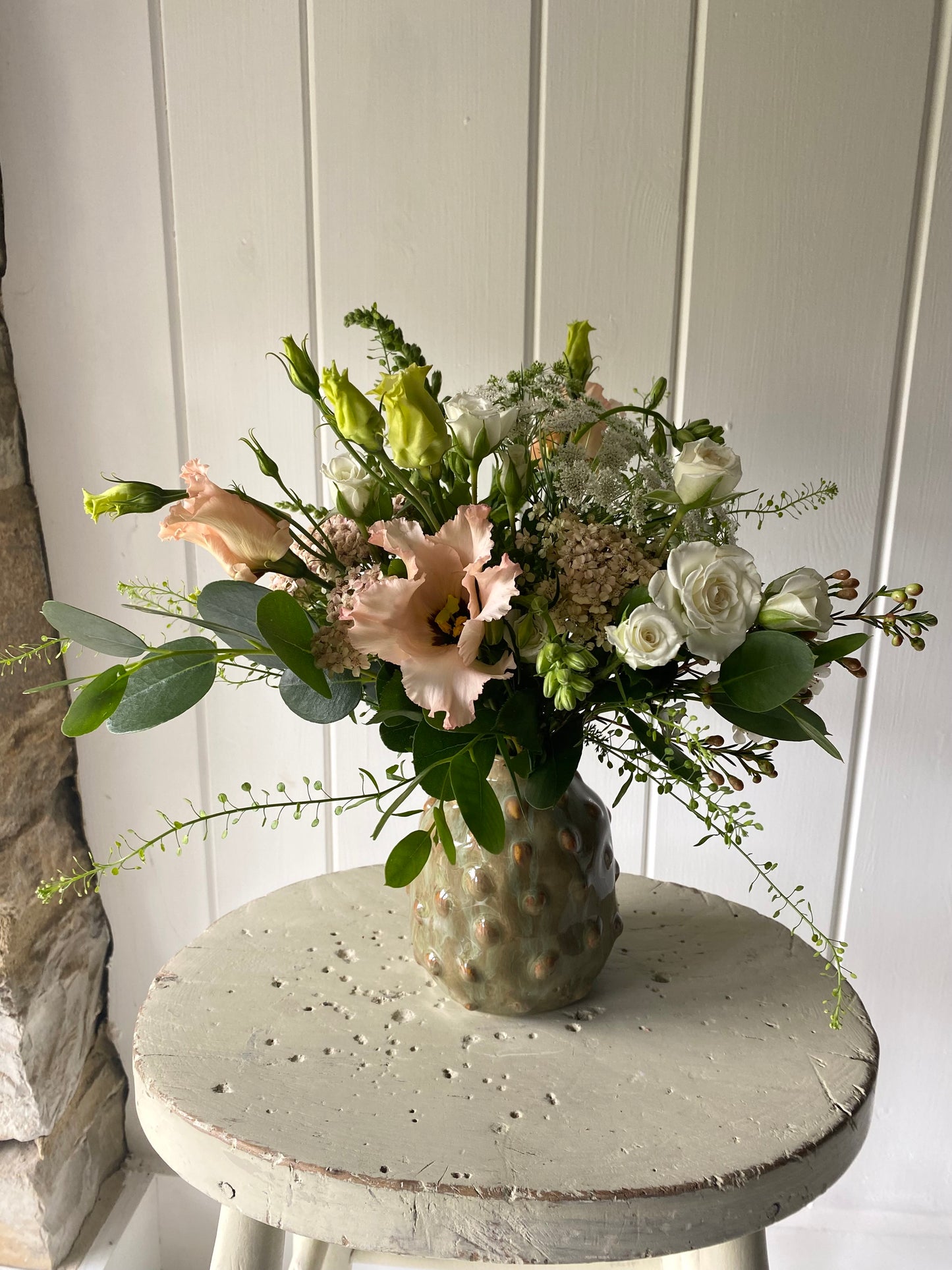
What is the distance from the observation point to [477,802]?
1.91 ft

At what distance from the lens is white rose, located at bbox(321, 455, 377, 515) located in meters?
0.65

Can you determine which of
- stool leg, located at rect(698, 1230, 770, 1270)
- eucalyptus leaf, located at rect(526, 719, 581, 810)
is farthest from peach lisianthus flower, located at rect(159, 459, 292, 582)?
stool leg, located at rect(698, 1230, 770, 1270)

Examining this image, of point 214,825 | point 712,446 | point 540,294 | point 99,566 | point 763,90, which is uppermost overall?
point 763,90

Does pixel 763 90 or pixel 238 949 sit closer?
pixel 238 949

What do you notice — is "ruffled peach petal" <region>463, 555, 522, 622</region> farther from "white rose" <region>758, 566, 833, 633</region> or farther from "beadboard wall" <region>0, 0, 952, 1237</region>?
"beadboard wall" <region>0, 0, 952, 1237</region>

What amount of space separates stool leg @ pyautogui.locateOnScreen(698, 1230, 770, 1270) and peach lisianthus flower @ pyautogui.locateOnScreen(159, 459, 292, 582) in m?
0.55

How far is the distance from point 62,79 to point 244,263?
23cm

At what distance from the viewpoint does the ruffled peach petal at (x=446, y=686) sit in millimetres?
543

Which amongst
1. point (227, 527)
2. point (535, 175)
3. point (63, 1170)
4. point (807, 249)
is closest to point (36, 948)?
point (63, 1170)

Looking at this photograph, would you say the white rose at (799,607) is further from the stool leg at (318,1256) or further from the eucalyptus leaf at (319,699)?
the stool leg at (318,1256)

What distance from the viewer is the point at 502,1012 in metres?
0.71

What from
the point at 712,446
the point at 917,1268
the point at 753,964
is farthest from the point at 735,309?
the point at 917,1268

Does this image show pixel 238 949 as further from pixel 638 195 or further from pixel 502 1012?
pixel 638 195

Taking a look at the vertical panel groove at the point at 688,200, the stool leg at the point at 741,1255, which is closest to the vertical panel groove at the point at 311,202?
the vertical panel groove at the point at 688,200
